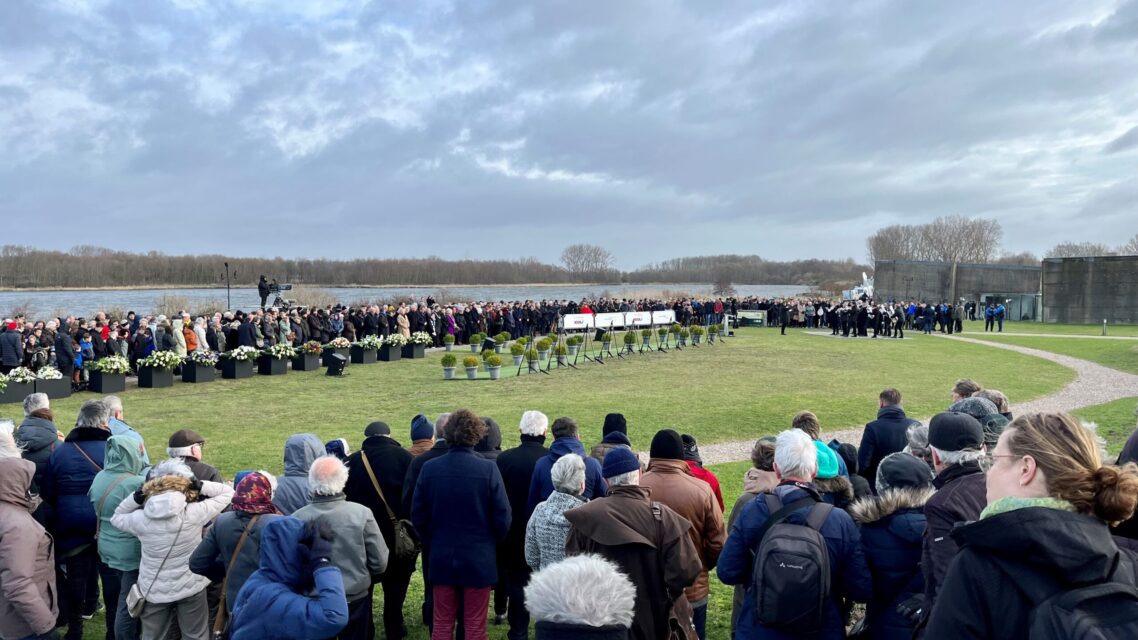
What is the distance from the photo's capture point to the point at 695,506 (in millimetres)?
4281

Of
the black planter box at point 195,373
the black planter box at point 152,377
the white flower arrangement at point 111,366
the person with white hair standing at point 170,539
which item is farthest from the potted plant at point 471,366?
the person with white hair standing at point 170,539

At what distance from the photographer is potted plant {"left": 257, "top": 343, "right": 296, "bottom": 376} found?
1952 centimetres

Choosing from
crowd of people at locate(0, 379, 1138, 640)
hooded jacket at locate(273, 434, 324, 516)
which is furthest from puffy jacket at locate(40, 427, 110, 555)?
hooded jacket at locate(273, 434, 324, 516)

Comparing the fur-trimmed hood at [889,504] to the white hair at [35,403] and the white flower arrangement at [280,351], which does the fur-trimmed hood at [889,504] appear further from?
the white flower arrangement at [280,351]

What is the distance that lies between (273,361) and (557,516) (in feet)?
57.0

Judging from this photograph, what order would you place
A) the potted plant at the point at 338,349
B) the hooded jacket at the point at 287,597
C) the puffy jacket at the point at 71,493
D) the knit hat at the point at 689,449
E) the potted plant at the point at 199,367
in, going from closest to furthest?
the hooded jacket at the point at 287,597
the puffy jacket at the point at 71,493
the knit hat at the point at 689,449
the potted plant at the point at 199,367
the potted plant at the point at 338,349

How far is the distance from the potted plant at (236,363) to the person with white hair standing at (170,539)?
50.5ft

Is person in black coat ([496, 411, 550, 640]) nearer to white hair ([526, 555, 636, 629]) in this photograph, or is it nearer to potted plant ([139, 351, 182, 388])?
white hair ([526, 555, 636, 629])

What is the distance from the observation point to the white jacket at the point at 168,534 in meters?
4.24

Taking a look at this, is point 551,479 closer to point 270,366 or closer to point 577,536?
point 577,536

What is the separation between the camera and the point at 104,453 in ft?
17.6

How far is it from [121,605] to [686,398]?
41.3ft

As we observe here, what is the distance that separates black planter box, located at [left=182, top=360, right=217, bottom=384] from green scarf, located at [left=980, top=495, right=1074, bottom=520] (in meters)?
18.8

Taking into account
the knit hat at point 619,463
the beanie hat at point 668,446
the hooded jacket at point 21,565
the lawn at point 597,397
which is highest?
the knit hat at point 619,463
